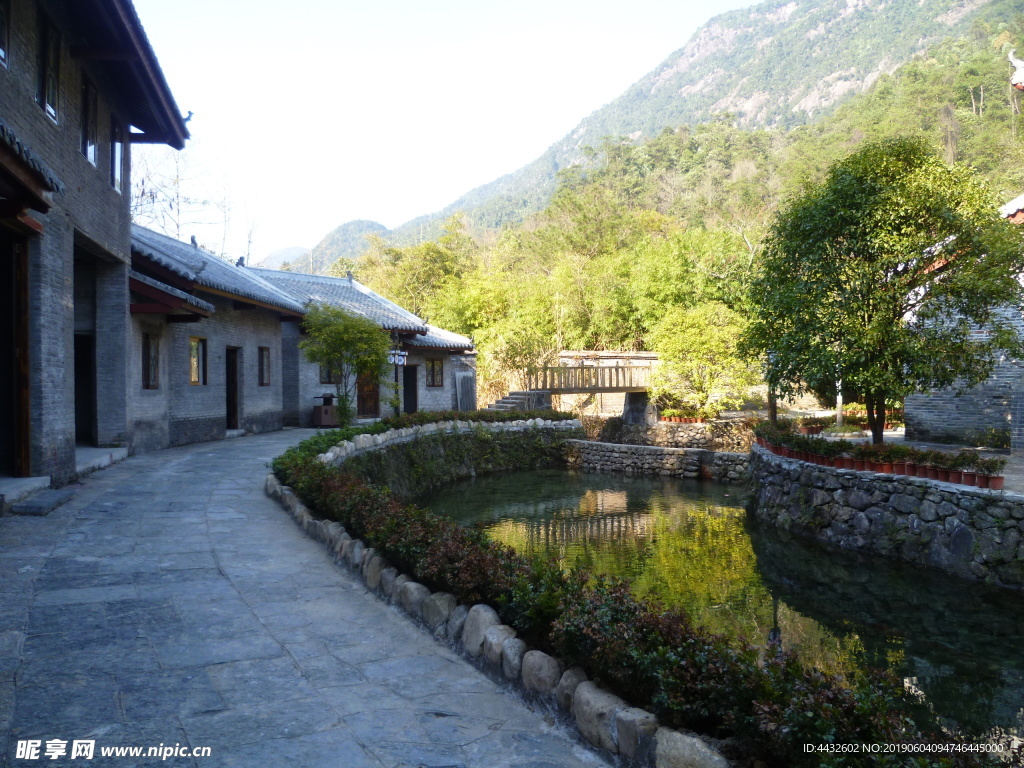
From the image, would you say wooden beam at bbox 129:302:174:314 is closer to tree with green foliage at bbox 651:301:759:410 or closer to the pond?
the pond

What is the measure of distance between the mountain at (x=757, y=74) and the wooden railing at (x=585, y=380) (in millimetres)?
53363

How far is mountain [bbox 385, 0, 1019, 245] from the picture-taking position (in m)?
96.8

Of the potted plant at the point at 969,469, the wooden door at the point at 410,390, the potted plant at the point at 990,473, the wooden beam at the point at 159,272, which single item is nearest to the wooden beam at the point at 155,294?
the wooden beam at the point at 159,272

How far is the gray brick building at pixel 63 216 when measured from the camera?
7902 millimetres

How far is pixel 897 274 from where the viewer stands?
1080 cm

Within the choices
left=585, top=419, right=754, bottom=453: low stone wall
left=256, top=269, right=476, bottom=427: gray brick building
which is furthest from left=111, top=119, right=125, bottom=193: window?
left=585, top=419, right=754, bottom=453: low stone wall

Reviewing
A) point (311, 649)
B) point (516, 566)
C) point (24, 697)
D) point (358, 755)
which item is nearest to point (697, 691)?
point (358, 755)

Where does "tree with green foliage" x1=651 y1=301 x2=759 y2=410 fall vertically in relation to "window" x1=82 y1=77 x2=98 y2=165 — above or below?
below

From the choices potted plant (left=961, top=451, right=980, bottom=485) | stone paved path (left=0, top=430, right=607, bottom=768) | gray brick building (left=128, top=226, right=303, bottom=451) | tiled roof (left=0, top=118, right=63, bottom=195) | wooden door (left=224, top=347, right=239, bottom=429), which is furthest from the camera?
wooden door (left=224, top=347, right=239, bottom=429)

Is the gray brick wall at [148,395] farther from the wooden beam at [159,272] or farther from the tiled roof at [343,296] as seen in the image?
→ the tiled roof at [343,296]

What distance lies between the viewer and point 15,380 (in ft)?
27.2

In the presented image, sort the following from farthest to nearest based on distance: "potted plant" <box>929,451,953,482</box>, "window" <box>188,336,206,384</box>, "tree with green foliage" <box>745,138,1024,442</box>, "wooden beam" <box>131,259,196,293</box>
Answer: "window" <box>188,336,206,384</box> < "wooden beam" <box>131,259,196,293</box> < "tree with green foliage" <box>745,138,1024,442</box> < "potted plant" <box>929,451,953,482</box>

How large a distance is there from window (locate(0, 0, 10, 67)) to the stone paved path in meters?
4.70

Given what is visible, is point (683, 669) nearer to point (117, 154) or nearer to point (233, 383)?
point (117, 154)
